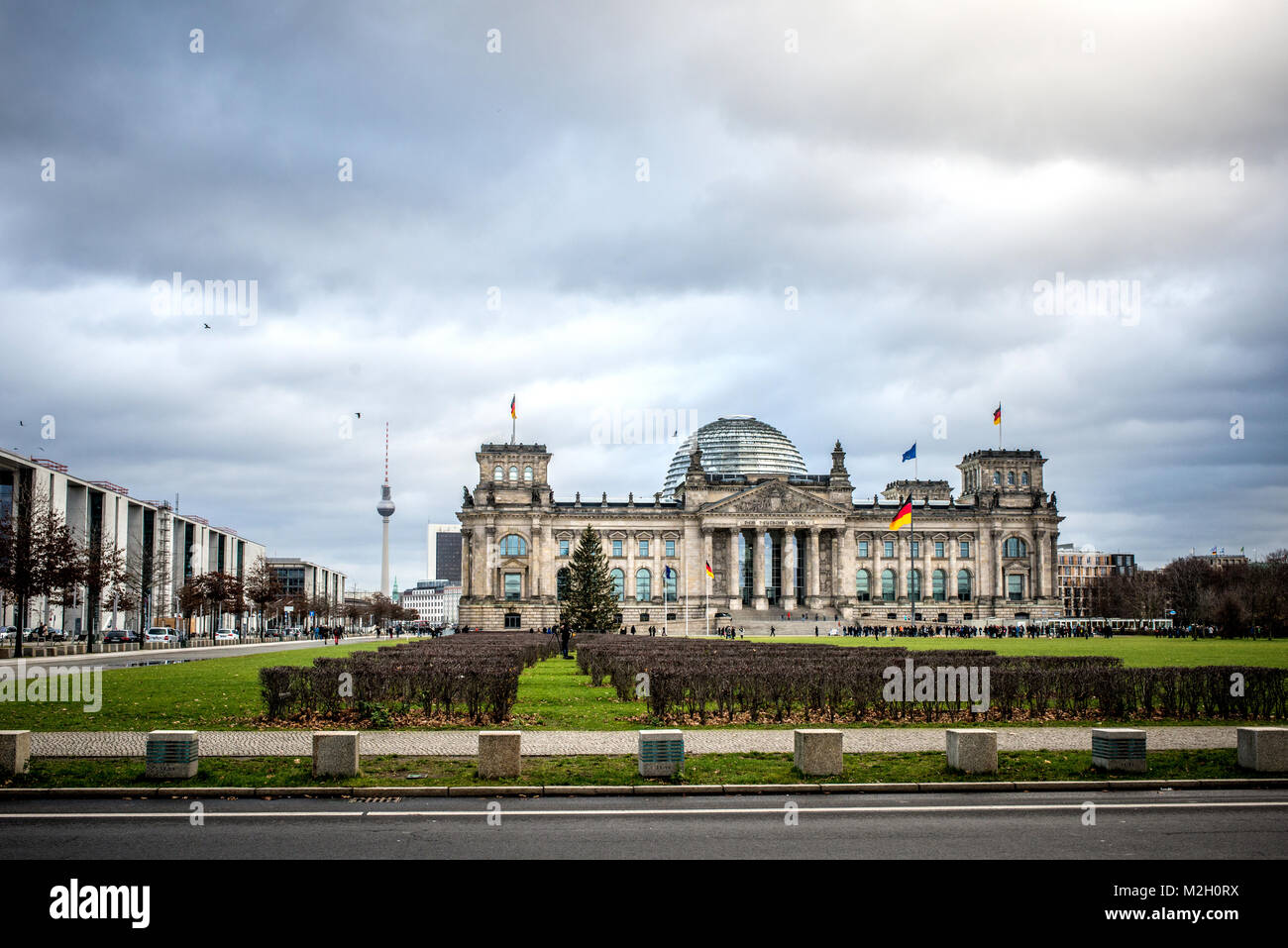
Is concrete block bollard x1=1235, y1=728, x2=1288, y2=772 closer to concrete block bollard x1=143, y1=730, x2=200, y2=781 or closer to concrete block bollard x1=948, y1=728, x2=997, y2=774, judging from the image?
concrete block bollard x1=948, y1=728, x2=997, y2=774

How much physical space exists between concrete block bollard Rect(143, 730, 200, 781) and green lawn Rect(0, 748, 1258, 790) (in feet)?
0.59

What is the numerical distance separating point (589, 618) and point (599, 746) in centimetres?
6718

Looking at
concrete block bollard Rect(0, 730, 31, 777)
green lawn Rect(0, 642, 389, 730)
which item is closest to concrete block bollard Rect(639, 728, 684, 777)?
concrete block bollard Rect(0, 730, 31, 777)

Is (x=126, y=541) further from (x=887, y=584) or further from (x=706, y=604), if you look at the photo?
(x=887, y=584)

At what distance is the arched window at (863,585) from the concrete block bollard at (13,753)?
134 metres

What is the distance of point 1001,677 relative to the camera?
28234 mm

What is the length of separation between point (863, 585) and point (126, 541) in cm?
9335

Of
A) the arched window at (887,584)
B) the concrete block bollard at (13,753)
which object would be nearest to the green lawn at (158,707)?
the concrete block bollard at (13,753)

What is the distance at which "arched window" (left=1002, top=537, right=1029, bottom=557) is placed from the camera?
148m

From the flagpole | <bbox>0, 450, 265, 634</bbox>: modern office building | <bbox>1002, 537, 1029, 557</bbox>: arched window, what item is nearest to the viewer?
<bbox>0, 450, 265, 634</bbox>: modern office building

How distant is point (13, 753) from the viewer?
1842 cm

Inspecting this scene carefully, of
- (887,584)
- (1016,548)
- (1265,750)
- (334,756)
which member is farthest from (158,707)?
(1016,548)
